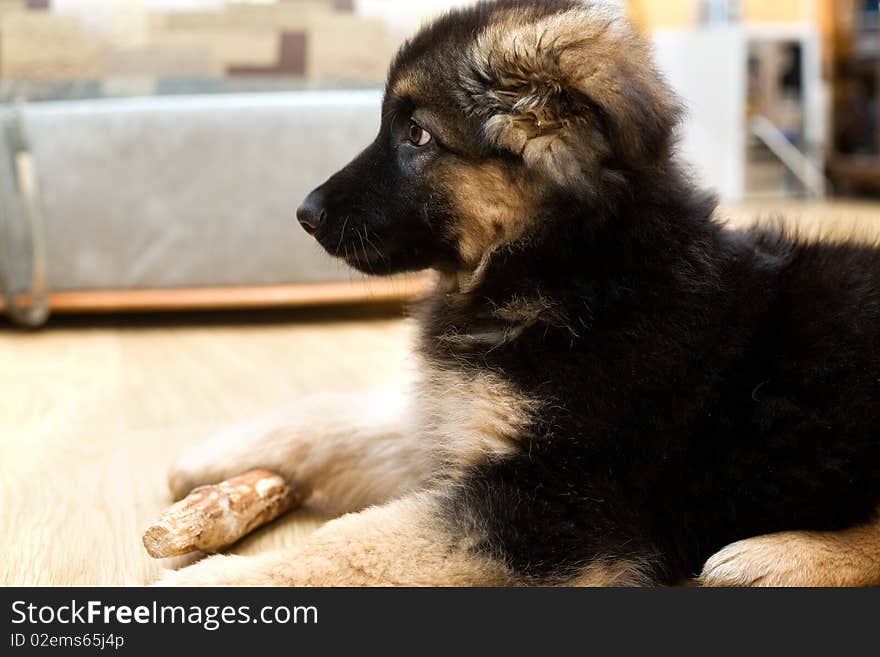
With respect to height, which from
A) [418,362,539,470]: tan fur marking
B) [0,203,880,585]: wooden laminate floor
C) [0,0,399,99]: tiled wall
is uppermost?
Answer: [0,0,399,99]: tiled wall

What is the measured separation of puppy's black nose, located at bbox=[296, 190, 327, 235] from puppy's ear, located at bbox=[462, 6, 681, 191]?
0.30m

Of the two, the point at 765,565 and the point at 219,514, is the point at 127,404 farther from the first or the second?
the point at 765,565

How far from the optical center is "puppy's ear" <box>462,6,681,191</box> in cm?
131

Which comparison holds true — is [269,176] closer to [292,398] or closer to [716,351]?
[292,398]

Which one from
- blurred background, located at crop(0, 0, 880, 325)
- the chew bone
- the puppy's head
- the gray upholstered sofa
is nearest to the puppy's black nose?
the puppy's head

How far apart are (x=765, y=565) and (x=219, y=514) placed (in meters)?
0.83

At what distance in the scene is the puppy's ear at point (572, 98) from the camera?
1311 mm

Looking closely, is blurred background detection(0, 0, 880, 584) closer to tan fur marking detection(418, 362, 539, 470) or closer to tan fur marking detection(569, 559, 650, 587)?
tan fur marking detection(418, 362, 539, 470)

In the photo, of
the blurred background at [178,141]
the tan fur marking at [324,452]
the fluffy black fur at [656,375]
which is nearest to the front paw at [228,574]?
the fluffy black fur at [656,375]

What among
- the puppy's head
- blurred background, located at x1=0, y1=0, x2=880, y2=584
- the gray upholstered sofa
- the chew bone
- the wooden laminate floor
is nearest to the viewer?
the puppy's head

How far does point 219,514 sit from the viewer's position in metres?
1.54

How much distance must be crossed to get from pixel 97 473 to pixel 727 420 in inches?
49.3

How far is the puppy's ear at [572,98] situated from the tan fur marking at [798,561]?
1.79ft
